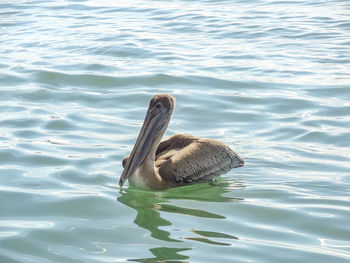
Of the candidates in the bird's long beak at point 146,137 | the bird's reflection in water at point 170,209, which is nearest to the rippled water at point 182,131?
the bird's reflection in water at point 170,209

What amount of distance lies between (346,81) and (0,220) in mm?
5652

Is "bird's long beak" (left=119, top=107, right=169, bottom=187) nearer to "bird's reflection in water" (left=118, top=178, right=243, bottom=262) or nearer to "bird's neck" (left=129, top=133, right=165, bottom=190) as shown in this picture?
"bird's neck" (left=129, top=133, right=165, bottom=190)

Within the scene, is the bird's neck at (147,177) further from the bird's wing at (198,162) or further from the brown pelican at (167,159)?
the bird's wing at (198,162)

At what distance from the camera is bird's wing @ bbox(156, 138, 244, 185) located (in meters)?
Result: 6.36

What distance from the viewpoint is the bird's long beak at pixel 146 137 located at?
6141 millimetres

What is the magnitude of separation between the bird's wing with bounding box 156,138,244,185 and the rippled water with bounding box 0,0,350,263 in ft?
0.41

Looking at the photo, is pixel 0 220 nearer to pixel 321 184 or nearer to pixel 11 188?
pixel 11 188

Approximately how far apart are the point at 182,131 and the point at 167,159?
3.98 ft

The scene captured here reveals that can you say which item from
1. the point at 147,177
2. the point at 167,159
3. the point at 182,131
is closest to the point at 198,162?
the point at 167,159

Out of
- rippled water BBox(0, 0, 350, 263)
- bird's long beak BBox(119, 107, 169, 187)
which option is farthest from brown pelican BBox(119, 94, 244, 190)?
rippled water BBox(0, 0, 350, 263)

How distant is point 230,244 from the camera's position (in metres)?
4.93

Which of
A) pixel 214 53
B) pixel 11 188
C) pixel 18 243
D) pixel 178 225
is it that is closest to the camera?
pixel 18 243

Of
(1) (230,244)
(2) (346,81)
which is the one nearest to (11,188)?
(1) (230,244)

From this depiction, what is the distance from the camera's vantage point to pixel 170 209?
5.74m
